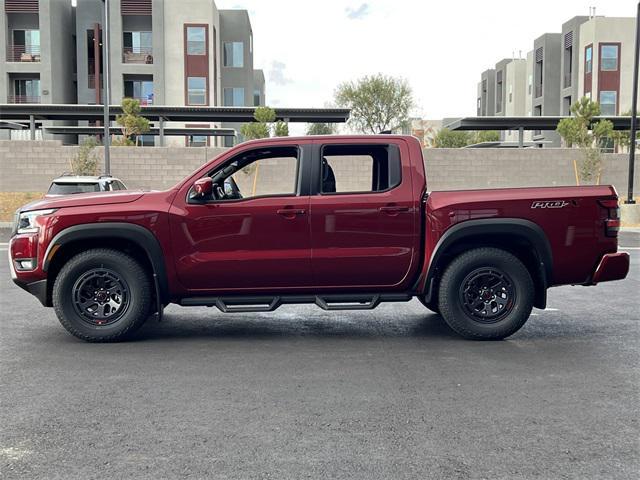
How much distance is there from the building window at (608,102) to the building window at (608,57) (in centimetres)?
196

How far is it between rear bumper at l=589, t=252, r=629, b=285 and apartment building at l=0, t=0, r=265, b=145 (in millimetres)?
43253

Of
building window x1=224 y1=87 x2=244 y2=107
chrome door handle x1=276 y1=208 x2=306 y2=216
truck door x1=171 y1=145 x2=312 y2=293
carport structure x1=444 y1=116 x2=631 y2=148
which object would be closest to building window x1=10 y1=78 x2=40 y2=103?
building window x1=224 y1=87 x2=244 y2=107

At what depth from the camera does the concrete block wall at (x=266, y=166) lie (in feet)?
105

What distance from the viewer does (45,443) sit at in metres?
4.42

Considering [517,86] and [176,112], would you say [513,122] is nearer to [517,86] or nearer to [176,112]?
[176,112]

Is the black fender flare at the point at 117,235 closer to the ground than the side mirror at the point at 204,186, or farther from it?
closer to the ground

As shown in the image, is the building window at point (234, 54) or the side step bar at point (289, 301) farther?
the building window at point (234, 54)

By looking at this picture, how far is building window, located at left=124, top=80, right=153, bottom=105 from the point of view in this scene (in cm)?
4994

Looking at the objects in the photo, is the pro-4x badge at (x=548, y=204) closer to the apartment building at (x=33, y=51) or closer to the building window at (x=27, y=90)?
the apartment building at (x=33, y=51)

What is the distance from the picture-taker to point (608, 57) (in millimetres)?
55969

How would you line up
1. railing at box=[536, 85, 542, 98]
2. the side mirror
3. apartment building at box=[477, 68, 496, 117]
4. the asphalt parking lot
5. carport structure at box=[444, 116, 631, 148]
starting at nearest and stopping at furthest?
the asphalt parking lot < the side mirror < carport structure at box=[444, 116, 631, 148] < railing at box=[536, 85, 542, 98] < apartment building at box=[477, 68, 496, 117]

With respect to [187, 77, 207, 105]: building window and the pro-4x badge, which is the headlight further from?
[187, 77, 207, 105]: building window

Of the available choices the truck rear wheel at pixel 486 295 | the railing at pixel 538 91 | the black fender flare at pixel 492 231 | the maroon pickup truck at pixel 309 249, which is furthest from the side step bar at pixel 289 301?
the railing at pixel 538 91

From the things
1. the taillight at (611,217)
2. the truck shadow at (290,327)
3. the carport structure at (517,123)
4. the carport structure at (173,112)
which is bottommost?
the truck shadow at (290,327)
